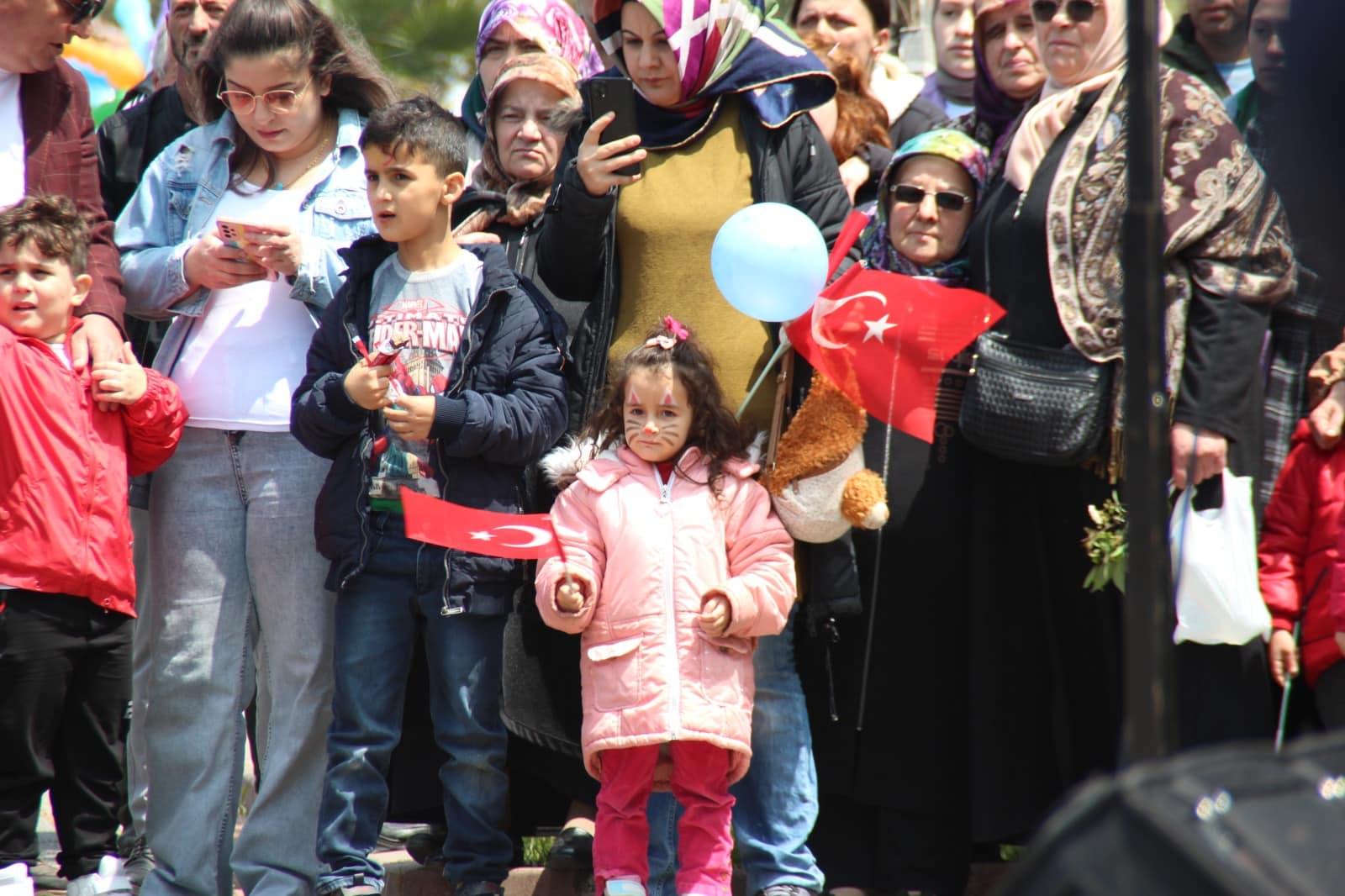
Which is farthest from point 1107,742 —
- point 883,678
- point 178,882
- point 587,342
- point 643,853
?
point 178,882

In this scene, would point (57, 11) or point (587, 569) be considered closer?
point (587, 569)

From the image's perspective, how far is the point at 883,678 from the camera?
411 centimetres

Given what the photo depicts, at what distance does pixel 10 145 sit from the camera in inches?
160

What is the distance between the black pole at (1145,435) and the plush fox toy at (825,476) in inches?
77.9

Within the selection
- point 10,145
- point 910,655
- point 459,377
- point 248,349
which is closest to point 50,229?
point 10,145

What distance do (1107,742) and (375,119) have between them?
2.45 m

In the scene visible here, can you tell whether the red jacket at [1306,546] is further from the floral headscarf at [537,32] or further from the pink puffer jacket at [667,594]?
the floral headscarf at [537,32]

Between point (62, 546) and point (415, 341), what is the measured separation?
0.97m

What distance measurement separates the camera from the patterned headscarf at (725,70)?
3.92 meters

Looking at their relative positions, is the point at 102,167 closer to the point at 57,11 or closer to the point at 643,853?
the point at 57,11

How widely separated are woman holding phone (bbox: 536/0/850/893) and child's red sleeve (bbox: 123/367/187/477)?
3.32 ft

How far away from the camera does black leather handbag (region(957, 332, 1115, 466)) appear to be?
146 inches

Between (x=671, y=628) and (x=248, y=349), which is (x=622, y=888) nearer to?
(x=671, y=628)

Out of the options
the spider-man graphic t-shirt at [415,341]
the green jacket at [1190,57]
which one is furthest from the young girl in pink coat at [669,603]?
the green jacket at [1190,57]
